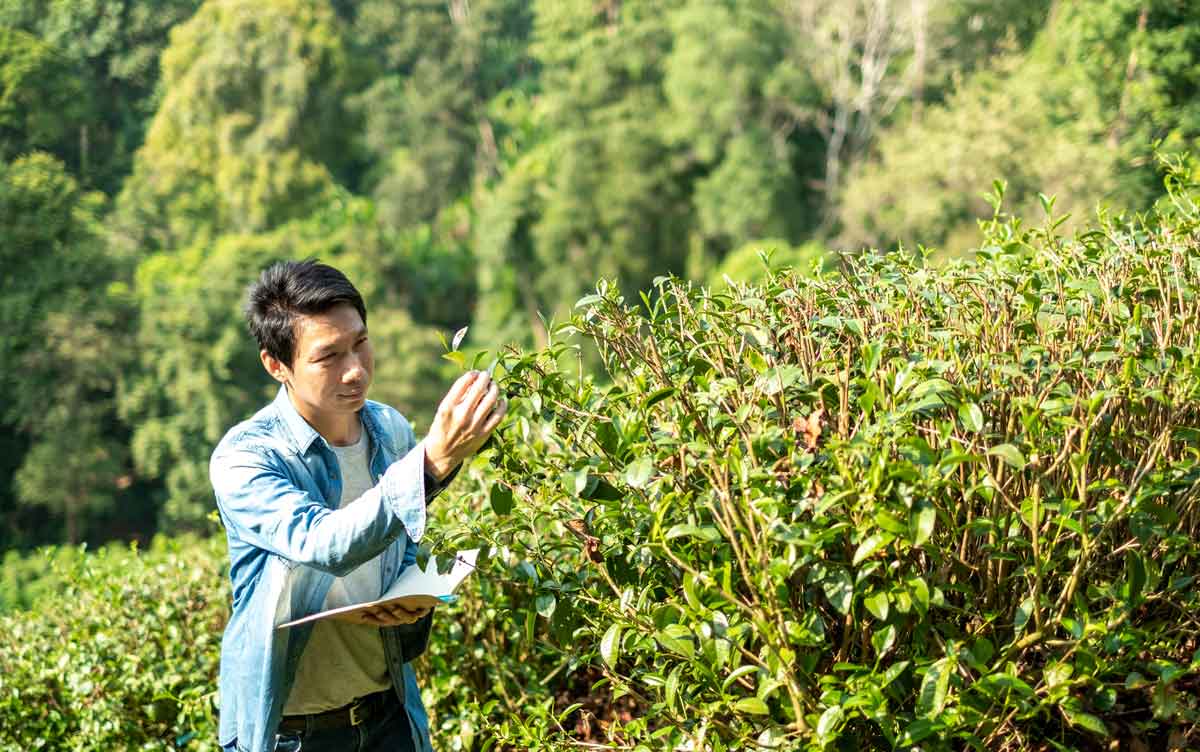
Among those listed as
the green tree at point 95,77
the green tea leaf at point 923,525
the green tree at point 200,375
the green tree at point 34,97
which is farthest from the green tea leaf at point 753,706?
the green tree at point 95,77

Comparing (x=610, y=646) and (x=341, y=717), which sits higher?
(x=610, y=646)

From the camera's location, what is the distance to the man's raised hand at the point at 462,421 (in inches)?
70.3

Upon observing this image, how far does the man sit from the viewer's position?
2.05 m

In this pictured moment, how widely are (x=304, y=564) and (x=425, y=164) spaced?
1433 inches

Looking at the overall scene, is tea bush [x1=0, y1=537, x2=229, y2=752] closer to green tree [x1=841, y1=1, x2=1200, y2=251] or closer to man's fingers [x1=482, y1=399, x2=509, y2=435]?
man's fingers [x1=482, y1=399, x2=509, y2=435]

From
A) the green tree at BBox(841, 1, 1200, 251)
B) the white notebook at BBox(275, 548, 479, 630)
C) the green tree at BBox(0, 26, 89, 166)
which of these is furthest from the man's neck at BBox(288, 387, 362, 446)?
the green tree at BBox(0, 26, 89, 166)

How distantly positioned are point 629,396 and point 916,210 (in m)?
25.6

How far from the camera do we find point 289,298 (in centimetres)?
211

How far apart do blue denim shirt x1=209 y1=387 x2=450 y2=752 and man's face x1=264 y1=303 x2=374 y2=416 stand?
0.29 ft

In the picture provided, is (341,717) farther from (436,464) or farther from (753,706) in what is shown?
(753,706)

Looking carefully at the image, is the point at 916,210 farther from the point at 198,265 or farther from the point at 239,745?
the point at 239,745

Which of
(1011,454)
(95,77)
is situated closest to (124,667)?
(1011,454)

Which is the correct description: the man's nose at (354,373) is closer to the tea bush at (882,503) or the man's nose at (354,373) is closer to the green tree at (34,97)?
the tea bush at (882,503)

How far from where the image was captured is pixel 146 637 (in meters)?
3.44
